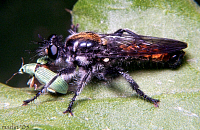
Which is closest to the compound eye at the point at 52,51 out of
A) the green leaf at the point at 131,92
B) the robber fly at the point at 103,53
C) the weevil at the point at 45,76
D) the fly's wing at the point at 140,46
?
the robber fly at the point at 103,53

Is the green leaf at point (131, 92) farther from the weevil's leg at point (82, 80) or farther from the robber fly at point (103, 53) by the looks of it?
the robber fly at point (103, 53)

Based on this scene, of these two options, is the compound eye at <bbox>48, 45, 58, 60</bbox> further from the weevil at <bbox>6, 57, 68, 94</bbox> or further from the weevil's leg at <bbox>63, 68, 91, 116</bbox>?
the weevil's leg at <bbox>63, 68, 91, 116</bbox>

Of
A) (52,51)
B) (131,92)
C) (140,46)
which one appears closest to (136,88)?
(131,92)

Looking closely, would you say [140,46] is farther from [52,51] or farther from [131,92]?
[52,51]

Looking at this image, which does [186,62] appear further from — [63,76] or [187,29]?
[63,76]

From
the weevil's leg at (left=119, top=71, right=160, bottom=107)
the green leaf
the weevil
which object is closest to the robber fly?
the weevil's leg at (left=119, top=71, right=160, bottom=107)

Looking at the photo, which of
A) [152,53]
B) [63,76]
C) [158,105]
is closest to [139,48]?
[152,53]

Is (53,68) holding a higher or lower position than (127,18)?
lower
